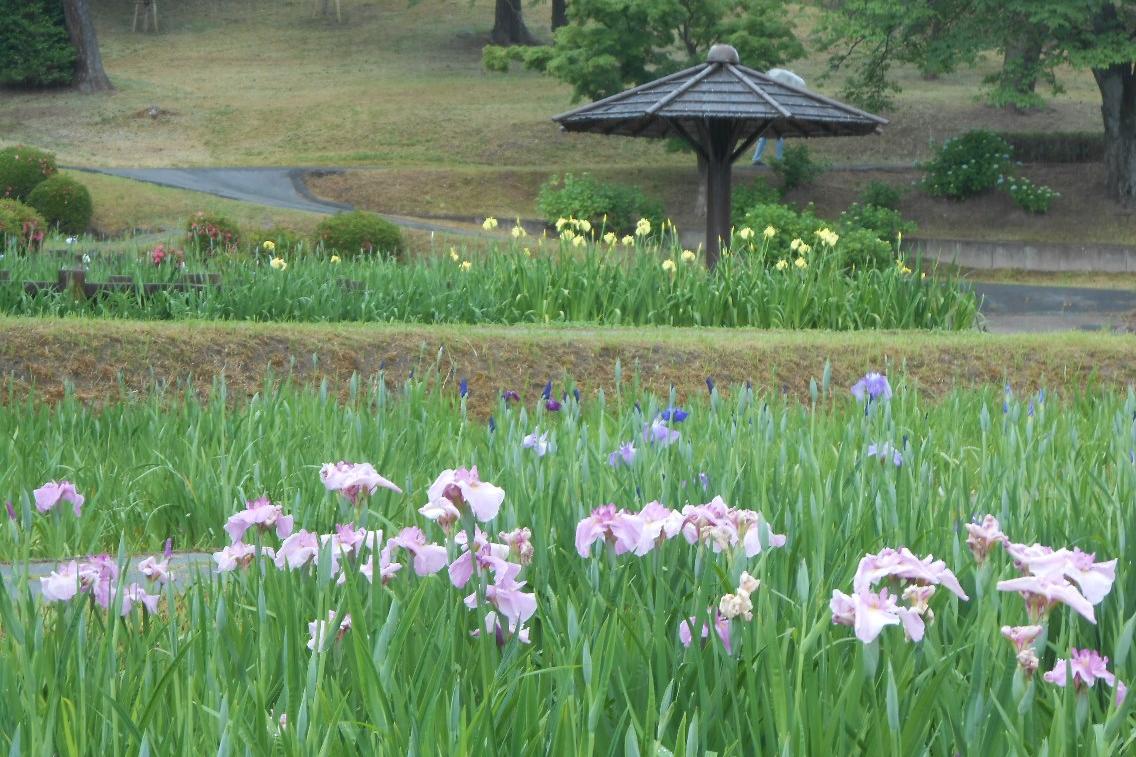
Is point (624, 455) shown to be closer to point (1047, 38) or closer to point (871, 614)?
point (871, 614)

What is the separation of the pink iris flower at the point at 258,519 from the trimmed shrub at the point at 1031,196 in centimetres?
2870

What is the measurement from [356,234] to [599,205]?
25.1 ft

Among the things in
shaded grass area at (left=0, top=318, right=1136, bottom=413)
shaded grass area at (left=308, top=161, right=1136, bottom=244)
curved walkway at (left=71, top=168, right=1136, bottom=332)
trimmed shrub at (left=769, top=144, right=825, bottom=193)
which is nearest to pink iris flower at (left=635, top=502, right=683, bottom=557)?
shaded grass area at (left=0, top=318, right=1136, bottom=413)

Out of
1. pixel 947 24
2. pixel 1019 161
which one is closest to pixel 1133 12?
pixel 947 24

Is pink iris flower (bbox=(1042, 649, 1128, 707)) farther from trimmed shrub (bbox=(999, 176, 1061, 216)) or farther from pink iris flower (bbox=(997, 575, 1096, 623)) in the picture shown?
trimmed shrub (bbox=(999, 176, 1061, 216))

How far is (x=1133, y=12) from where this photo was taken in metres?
26.5

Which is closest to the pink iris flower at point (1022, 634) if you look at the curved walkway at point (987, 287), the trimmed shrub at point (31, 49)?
the curved walkway at point (987, 287)

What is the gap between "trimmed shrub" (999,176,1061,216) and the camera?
2912 cm

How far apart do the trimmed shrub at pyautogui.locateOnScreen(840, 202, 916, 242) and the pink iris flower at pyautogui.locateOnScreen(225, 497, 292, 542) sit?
76.9 ft

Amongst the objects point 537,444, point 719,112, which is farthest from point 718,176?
point 537,444

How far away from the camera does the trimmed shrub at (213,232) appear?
16778 millimetres

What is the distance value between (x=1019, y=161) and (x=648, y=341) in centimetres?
2620

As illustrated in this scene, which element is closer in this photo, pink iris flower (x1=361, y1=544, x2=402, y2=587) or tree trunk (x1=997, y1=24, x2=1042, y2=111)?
pink iris flower (x1=361, y1=544, x2=402, y2=587)

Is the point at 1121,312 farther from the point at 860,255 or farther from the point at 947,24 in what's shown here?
the point at 947,24
